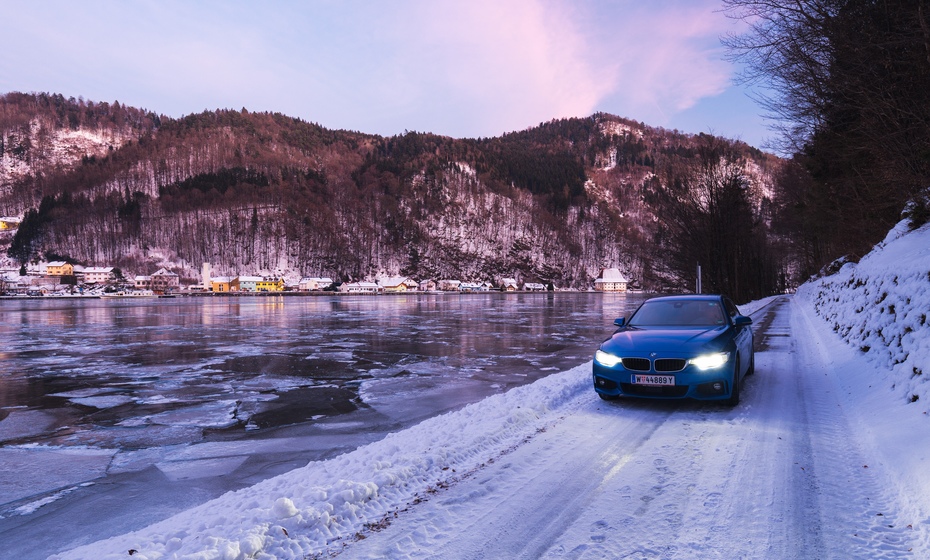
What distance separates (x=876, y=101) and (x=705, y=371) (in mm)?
7944

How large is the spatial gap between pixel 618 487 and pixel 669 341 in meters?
3.12

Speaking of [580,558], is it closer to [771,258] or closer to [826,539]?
[826,539]

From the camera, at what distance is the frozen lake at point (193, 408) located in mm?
4844

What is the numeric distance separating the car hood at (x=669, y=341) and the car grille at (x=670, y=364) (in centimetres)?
10

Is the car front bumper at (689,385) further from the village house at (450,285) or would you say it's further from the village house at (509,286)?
the village house at (509,286)

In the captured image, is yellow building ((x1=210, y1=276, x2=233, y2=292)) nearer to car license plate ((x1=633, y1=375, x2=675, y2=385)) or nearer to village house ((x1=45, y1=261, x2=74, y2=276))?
village house ((x1=45, y1=261, x2=74, y2=276))

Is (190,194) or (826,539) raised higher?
(190,194)

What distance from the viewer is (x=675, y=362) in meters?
6.44

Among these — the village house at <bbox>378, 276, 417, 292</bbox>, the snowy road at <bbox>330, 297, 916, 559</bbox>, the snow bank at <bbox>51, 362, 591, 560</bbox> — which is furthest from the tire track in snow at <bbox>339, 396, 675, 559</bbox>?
the village house at <bbox>378, 276, 417, 292</bbox>

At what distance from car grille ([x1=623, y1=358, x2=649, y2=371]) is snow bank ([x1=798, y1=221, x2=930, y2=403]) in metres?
2.70

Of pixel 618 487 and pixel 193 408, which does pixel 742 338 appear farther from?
pixel 193 408

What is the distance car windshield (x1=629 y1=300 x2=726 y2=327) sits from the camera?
7783mm

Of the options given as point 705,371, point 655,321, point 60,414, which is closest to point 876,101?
point 655,321

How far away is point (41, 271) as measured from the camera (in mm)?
149250
